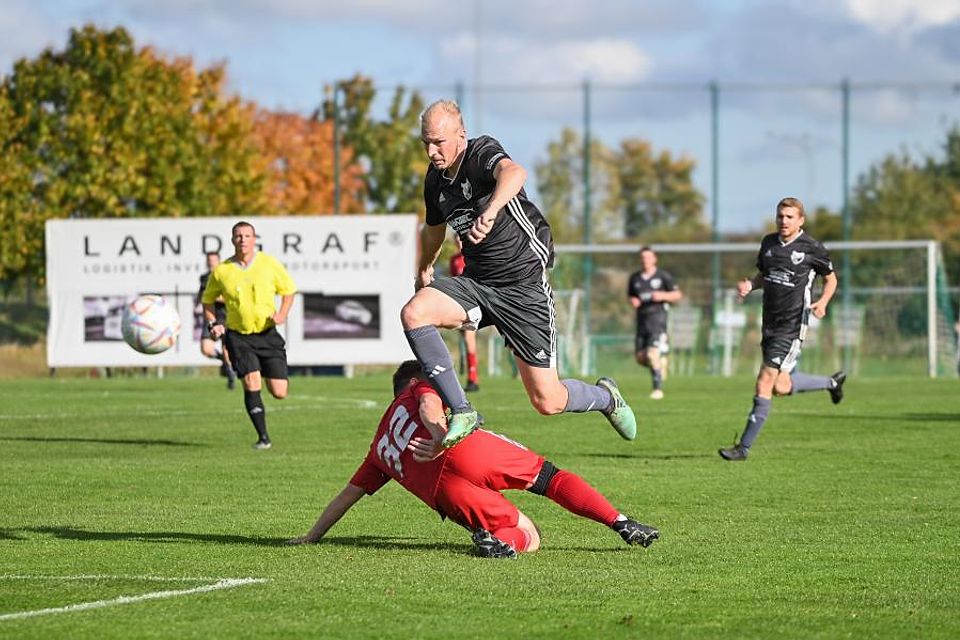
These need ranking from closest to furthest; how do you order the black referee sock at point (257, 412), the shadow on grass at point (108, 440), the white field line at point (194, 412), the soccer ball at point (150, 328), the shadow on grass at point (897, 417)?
the black referee sock at point (257, 412), the shadow on grass at point (108, 440), the soccer ball at point (150, 328), the shadow on grass at point (897, 417), the white field line at point (194, 412)

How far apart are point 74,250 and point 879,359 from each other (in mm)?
17779

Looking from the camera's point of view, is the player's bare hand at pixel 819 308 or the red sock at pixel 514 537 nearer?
the red sock at pixel 514 537

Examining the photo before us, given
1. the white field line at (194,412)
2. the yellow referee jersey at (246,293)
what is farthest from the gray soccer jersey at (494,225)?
the white field line at (194,412)

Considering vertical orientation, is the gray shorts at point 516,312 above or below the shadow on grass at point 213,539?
above

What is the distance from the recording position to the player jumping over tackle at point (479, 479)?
8.60 metres

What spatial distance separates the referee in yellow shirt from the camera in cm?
1630

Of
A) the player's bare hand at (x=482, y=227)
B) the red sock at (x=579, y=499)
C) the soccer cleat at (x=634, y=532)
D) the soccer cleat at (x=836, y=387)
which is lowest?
the soccer cleat at (x=634, y=532)

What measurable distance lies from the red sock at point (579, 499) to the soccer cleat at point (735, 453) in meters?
6.03

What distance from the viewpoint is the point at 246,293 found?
16297 millimetres

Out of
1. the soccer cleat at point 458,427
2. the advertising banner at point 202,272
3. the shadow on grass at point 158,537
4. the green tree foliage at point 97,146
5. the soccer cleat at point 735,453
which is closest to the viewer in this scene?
the soccer cleat at point 458,427

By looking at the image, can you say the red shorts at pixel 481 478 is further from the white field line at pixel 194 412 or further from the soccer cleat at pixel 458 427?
the white field line at pixel 194 412

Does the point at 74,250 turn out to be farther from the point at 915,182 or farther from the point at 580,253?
the point at 915,182

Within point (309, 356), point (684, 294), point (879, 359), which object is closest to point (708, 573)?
point (309, 356)

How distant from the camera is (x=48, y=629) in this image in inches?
261
